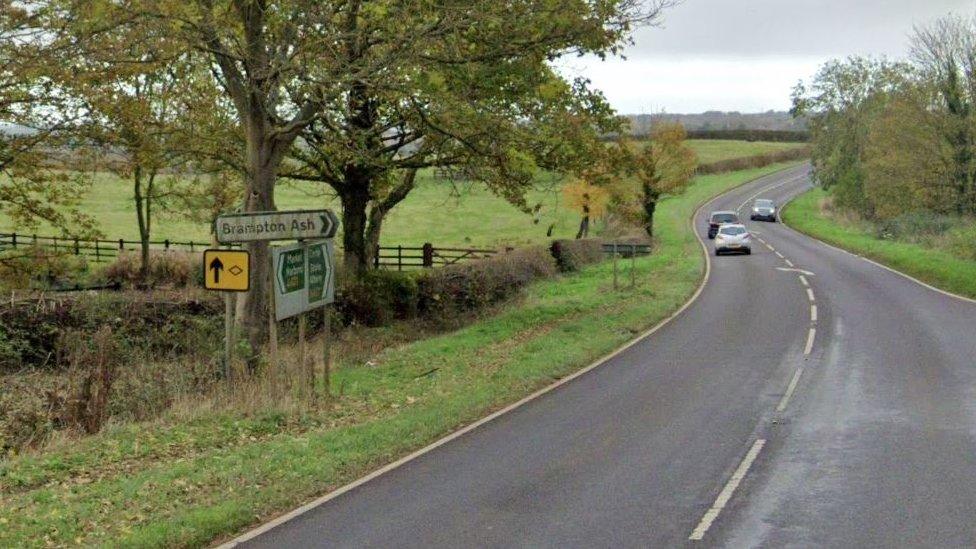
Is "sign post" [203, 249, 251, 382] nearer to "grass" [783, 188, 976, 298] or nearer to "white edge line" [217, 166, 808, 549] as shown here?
"white edge line" [217, 166, 808, 549]

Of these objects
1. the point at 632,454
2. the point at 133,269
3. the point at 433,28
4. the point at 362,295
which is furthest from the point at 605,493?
the point at 133,269

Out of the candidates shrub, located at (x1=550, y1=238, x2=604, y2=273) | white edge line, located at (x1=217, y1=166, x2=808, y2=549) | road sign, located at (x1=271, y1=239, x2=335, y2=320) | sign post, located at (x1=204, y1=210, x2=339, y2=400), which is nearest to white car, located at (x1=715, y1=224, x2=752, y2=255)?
shrub, located at (x1=550, y1=238, x2=604, y2=273)

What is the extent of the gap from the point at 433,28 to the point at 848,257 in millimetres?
29658

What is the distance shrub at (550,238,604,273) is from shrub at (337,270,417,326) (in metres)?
12.0

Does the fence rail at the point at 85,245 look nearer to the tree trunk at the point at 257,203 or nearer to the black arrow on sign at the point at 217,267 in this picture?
the tree trunk at the point at 257,203

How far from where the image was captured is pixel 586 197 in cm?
5528

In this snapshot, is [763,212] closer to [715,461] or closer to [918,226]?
[918,226]

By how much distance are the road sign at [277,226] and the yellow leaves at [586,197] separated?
41113 millimetres

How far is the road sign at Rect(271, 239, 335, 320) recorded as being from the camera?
46.3ft

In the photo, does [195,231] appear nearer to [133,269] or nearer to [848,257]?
[133,269]

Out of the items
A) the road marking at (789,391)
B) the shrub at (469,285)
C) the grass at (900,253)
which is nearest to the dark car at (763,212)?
the grass at (900,253)

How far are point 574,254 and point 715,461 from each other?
30095 millimetres

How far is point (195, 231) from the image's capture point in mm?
62844

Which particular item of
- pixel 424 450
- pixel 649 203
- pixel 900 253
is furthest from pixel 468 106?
pixel 649 203
